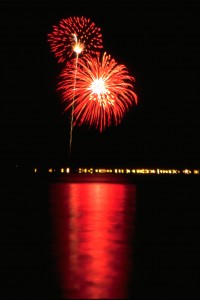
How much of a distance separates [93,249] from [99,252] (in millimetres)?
327

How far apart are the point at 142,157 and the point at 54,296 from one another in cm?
5667

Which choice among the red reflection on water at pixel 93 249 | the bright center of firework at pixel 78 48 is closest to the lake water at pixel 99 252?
the red reflection on water at pixel 93 249

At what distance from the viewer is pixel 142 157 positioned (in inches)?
2458

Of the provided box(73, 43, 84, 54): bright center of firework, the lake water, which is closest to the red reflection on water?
the lake water

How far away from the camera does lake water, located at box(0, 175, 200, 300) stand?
21.0ft

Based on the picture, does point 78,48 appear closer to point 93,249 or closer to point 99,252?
point 93,249

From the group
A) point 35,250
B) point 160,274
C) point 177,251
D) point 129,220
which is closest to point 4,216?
point 129,220

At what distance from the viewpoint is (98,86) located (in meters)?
28.6

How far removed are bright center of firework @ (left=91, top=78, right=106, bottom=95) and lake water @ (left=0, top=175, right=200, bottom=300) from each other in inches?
520

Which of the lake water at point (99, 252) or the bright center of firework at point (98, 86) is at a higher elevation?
the bright center of firework at point (98, 86)

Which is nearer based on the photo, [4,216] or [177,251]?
[177,251]

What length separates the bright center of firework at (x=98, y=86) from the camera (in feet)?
93.1

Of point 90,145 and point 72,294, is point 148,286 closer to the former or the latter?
point 72,294

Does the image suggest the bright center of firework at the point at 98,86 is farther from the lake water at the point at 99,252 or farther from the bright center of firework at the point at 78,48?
the lake water at the point at 99,252
